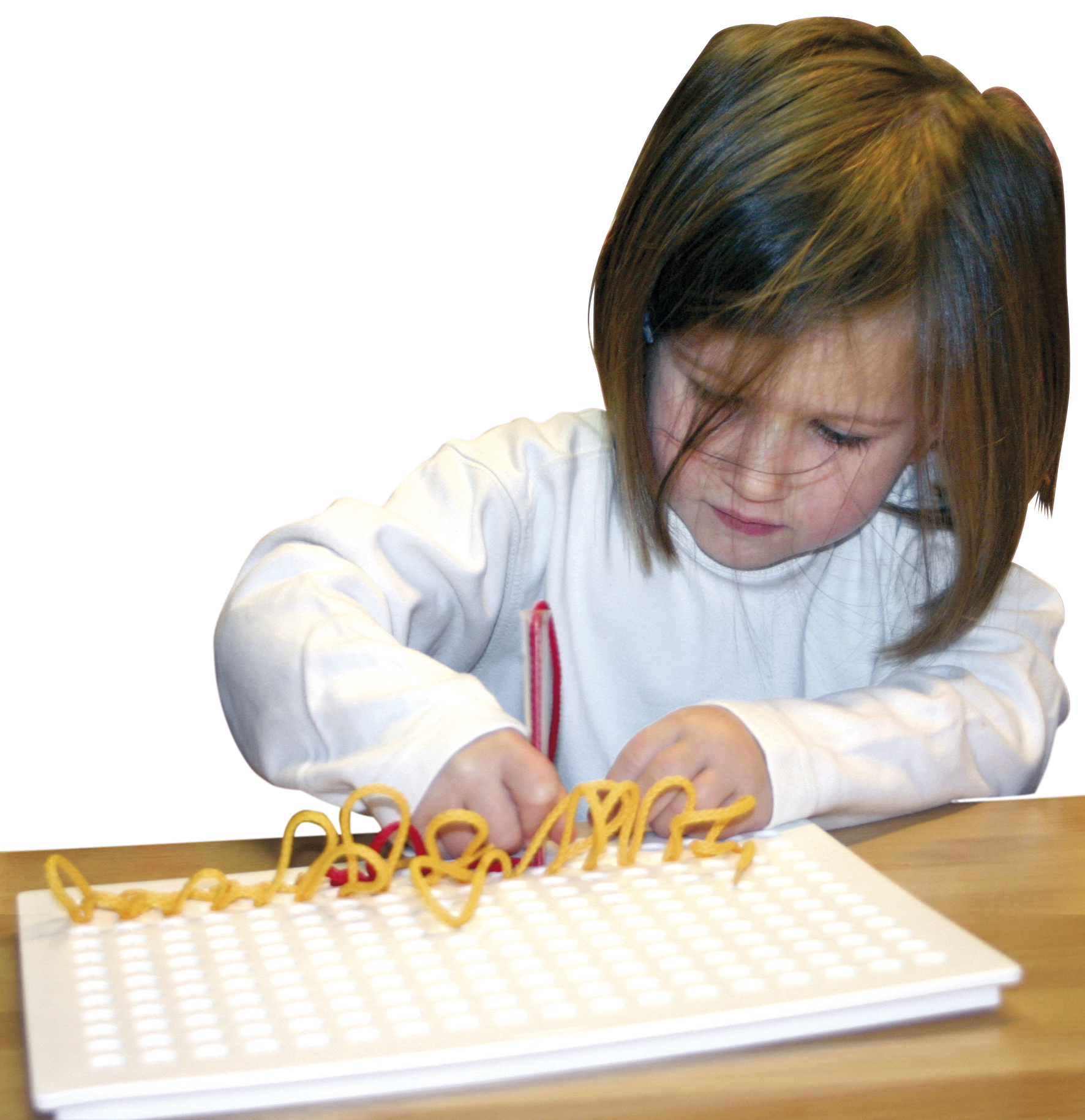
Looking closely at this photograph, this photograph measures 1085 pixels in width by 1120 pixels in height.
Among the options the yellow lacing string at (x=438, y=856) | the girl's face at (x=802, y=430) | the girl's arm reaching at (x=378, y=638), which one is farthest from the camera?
the girl's face at (x=802, y=430)

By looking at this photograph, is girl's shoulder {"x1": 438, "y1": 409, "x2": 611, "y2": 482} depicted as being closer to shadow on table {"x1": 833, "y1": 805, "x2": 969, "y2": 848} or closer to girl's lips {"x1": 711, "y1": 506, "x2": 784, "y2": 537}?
girl's lips {"x1": 711, "y1": 506, "x2": 784, "y2": 537}

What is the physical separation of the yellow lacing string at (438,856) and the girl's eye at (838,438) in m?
0.26

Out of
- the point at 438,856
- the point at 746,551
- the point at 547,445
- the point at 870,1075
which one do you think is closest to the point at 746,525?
the point at 746,551

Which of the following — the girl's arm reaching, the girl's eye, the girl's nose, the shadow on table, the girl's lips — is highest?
the girl's eye

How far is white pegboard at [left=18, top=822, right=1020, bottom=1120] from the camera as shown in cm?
47

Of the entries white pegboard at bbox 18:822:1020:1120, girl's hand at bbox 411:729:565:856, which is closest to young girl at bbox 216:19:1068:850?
girl's hand at bbox 411:729:565:856

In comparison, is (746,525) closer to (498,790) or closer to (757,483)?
(757,483)

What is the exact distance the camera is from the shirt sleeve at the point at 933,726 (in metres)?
0.77

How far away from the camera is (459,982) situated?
524 millimetres

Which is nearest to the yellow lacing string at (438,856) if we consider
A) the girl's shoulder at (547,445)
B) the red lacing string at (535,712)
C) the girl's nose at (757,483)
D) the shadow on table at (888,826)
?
the red lacing string at (535,712)

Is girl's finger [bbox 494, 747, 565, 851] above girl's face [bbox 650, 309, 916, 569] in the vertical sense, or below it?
below

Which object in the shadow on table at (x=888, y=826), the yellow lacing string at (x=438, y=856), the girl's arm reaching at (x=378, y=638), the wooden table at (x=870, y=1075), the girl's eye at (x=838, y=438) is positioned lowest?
the shadow on table at (x=888, y=826)

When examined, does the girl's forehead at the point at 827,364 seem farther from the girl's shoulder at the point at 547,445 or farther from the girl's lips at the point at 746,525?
the girl's shoulder at the point at 547,445

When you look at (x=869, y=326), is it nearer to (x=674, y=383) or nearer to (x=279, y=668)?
(x=674, y=383)
